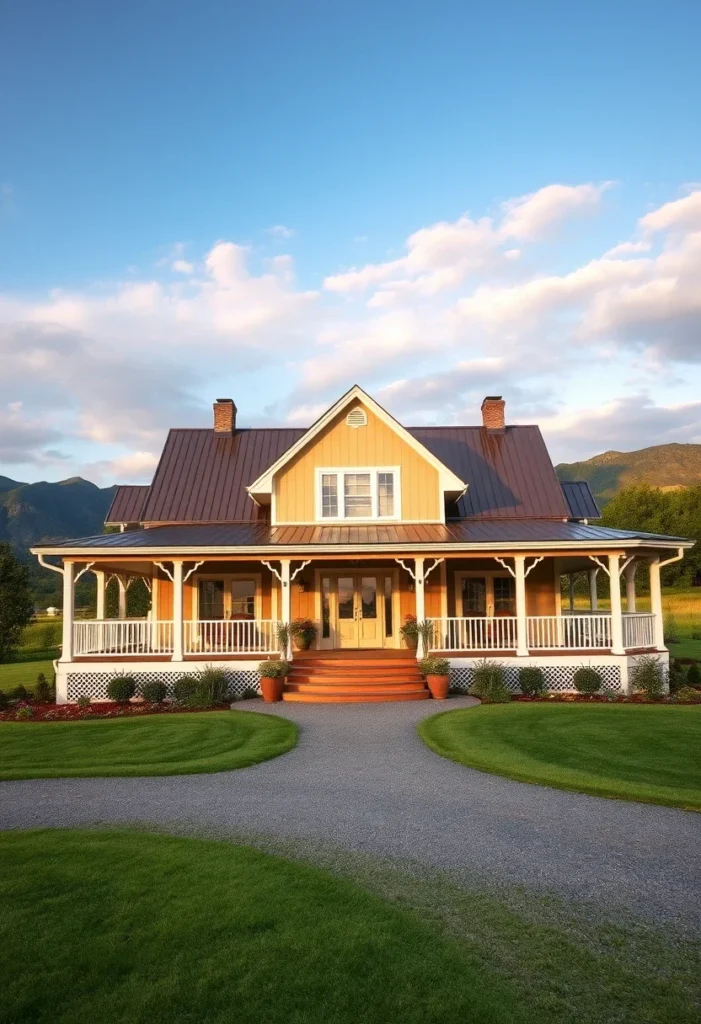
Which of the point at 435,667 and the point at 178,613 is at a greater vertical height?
the point at 178,613

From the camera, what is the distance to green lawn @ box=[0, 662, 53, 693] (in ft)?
76.7

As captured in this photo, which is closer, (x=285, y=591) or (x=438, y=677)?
(x=438, y=677)

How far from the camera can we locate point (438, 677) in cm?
1697

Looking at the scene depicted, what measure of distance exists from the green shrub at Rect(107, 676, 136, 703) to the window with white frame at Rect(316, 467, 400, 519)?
7.15 meters

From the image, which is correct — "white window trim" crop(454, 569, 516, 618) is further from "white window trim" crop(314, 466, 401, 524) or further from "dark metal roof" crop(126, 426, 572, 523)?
"white window trim" crop(314, 466, 401, 524)

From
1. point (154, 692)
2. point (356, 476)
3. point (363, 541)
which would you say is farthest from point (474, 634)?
point (154, 692)

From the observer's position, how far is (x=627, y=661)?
18.2m

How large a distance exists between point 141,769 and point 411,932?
6.59 metres

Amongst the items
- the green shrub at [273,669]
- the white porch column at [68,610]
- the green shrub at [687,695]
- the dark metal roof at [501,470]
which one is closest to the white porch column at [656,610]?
the green shrub at [687,695]

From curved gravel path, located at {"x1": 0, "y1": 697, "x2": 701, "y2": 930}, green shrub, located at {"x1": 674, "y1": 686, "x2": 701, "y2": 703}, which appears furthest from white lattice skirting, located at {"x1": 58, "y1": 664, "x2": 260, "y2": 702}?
Result: green shrub, located at {"x1": 674, "y1": 686, "x2": 701, "y2": 703}

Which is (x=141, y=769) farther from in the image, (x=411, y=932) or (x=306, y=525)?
(x=306, y=525)

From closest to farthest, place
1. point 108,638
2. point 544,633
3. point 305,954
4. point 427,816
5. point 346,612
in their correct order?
1. point 305,954
2. point 427,816
3. point 544,633
4. point 108,638
5. point 346,612

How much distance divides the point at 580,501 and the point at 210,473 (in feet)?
42.8

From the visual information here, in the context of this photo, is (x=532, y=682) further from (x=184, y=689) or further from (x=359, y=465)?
(x=184, y=689)
